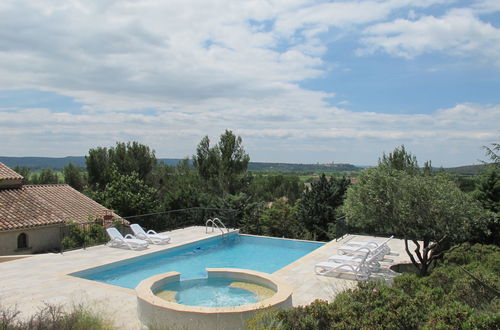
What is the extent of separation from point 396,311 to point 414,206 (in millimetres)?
3824

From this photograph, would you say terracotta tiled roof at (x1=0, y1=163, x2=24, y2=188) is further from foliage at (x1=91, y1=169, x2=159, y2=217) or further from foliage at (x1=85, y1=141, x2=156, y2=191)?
foliage at (x1=85, y1=141, x2=156, y2=191)

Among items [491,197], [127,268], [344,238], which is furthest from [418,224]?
[127,268]

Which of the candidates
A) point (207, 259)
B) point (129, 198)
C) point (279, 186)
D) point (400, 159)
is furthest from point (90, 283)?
point (279, 186)

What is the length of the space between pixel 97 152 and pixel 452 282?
32.0m

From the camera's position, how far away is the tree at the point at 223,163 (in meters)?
27.8

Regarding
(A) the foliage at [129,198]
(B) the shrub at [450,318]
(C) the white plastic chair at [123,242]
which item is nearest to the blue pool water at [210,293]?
(B) the shrub at [450,318]

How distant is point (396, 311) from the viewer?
5.12 meters

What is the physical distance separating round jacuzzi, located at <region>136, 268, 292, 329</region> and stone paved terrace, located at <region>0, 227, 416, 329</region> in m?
0.48

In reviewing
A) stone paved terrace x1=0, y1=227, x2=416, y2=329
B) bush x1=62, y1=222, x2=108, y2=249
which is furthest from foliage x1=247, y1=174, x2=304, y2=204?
stone paved terrace x1=0, y1=227, x2=416, y2=329

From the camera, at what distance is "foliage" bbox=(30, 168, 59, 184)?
146ft

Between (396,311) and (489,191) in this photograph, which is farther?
(489,191)

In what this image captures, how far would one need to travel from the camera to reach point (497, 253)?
870 cm

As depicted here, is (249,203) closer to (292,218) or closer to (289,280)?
(292,218)

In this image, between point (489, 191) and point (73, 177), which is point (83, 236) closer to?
point (489, 191)
